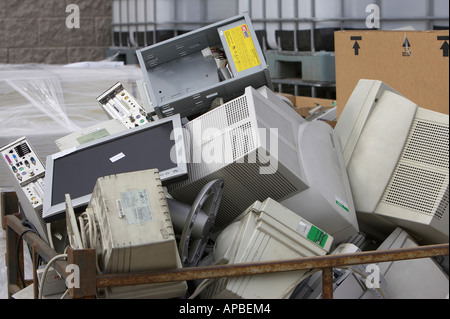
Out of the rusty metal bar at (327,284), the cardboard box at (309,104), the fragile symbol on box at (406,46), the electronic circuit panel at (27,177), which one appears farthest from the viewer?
the cardboard box at (309,104)

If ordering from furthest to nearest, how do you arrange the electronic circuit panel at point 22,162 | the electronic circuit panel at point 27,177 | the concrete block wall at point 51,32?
the concrete block wall at point 51,32, the electronic circuit panel at point 22,162, the electronic circuit panel at point 27,177

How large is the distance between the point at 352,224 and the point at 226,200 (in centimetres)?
51

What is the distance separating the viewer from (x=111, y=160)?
9.41ft

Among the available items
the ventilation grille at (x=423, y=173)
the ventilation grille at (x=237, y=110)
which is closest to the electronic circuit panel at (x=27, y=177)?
the ventilation grille at (x=237, y=110)

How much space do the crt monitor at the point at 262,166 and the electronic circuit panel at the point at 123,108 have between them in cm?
48

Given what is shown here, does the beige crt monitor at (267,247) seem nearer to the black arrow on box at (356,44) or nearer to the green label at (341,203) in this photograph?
the green label at (341,203)

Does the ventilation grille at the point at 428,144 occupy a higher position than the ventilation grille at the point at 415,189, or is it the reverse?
the ventilation grille at the point at 428,144

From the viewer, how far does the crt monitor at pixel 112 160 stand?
273 cm

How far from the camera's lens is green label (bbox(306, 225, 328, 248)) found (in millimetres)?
2566

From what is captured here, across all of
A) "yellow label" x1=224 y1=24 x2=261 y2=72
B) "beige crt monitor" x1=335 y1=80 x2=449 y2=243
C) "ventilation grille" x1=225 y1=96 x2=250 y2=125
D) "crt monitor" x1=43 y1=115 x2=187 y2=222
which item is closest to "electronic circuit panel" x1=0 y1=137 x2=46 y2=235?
"crt monitor" x1=43 y1=115 x2=187 y2=222

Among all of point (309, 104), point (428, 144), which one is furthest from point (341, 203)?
point (309, 104)

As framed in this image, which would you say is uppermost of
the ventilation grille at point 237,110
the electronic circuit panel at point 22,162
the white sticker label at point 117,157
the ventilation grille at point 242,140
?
the ventilation grille at point 237,110

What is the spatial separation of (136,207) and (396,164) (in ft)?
3.92
